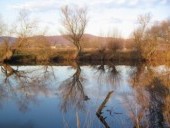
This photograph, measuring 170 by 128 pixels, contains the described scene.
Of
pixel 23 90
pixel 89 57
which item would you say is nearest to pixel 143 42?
pixel 89 57

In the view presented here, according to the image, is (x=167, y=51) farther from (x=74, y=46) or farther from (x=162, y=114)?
(x=162, y=114)

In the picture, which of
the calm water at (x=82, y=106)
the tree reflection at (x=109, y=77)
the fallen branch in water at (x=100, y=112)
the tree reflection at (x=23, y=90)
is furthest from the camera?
the tree reflection at (x=109, y=77)

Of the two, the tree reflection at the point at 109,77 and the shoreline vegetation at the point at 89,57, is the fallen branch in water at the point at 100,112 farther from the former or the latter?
the shoreline vegetation at the point at 89,57

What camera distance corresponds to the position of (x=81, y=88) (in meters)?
19.2

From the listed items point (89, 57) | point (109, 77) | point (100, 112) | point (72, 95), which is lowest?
point (109, 77)

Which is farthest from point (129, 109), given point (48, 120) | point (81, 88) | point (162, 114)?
point (81, 88)

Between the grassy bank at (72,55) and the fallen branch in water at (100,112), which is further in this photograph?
the grassy bank at (72,55)

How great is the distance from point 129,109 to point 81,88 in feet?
22.5

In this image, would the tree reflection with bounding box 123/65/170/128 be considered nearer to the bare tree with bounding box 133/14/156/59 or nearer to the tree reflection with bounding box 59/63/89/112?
the tree reflection with bounding box 59/63/89/112

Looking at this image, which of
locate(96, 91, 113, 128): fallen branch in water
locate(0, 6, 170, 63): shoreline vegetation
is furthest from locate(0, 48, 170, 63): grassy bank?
locate(96, 91, 113, 128): fallen branch in water

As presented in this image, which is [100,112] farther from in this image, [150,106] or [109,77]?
[109,77]

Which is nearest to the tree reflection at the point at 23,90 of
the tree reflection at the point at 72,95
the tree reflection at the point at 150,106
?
the tree reflection at the point at 72,95

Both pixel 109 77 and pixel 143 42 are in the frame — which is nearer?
pixel 109 77

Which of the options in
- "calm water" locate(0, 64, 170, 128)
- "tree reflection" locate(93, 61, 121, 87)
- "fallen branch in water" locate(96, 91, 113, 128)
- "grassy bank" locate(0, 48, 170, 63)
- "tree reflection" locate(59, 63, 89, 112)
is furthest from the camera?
"grassy bank" locate(0, 48, 170, 63)
